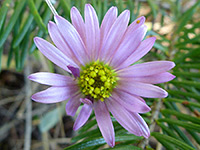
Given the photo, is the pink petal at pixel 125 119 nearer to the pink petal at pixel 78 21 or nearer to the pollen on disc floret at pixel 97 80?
the pollen on disc floret at pixel 97 80

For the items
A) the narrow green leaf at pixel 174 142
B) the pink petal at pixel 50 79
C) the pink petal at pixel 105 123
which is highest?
the pink petal at pixel 50 79

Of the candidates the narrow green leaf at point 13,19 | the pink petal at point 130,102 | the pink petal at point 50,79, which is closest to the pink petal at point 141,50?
the pink petal at point 130,102

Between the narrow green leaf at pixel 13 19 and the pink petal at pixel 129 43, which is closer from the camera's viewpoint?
the pink petal at pixel 129 43

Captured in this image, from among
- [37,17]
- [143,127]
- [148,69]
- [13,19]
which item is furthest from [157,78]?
[13,19]

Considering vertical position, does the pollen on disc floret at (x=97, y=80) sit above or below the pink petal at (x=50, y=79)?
below

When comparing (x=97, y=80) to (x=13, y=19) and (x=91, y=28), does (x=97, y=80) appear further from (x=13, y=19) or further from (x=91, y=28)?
(x=13, y=19)

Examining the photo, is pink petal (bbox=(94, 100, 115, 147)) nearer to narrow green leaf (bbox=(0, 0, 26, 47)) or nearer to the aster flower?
the aster flower
